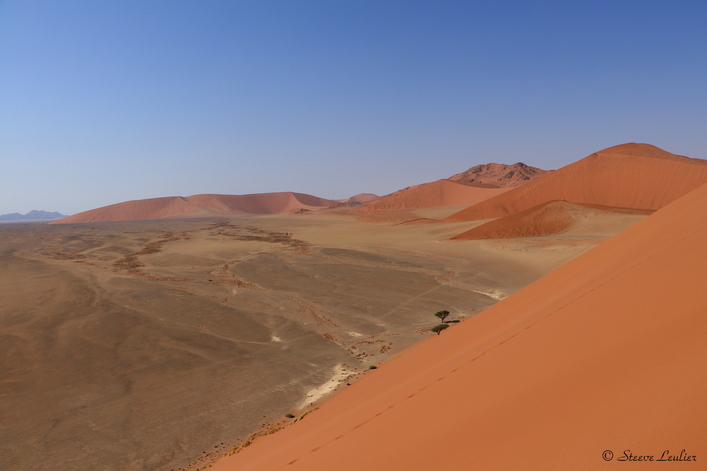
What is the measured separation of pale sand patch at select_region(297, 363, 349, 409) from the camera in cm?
966

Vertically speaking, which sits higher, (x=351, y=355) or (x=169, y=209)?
(x=169, y=209)

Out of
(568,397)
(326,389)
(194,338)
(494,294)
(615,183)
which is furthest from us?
(615,183)

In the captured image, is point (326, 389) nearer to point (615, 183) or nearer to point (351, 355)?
point (351, 355)

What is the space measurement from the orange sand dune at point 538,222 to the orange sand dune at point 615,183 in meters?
9.94

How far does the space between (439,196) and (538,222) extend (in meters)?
80.3

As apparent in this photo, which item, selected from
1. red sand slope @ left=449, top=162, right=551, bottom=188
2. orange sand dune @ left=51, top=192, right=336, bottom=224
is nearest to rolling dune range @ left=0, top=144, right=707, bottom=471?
red sand slope @ left=449, top=162, right=551, bottom=188

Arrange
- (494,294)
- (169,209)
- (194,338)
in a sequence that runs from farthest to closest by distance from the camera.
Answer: (169,209) < (494,294) < (194,338)

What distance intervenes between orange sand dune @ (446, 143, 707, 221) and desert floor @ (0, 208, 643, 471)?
26305 millimetres

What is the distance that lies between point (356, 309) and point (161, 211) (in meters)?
166

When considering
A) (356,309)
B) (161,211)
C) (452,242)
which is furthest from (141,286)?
(161,211)

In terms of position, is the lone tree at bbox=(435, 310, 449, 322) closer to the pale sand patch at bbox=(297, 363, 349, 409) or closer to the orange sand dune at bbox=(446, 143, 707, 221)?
the pale sand patch at bbox=(297, 363, 349, 409)

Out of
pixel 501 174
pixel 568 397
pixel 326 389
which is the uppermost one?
pixel 501 174

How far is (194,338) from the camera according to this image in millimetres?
14055

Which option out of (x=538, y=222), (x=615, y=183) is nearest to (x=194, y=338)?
(x=538, y=222)
